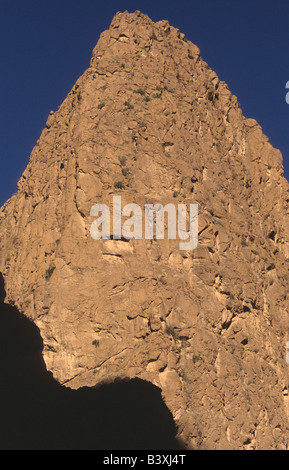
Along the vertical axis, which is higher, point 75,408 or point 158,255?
point 158,255

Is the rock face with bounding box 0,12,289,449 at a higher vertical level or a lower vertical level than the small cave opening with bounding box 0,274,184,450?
higher

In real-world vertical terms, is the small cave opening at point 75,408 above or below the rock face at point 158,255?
below

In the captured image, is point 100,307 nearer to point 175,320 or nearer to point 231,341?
point 175,320

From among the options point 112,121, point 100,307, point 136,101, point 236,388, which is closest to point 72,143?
point 112,121

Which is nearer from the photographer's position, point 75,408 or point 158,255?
point 75,408

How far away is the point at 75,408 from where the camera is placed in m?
23.1

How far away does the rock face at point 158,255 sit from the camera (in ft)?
80.2

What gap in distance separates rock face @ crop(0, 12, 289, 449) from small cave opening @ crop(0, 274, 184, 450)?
2.02 ft

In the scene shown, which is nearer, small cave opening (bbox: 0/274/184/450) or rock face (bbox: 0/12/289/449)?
small cave opening (bbox: 0/274/184/450)

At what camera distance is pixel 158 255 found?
26750 millimetres

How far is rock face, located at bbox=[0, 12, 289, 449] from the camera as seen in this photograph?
24.4 metres

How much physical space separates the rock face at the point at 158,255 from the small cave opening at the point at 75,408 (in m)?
0.61

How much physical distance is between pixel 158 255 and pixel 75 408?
8836 mm

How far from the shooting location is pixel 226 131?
3816cm
